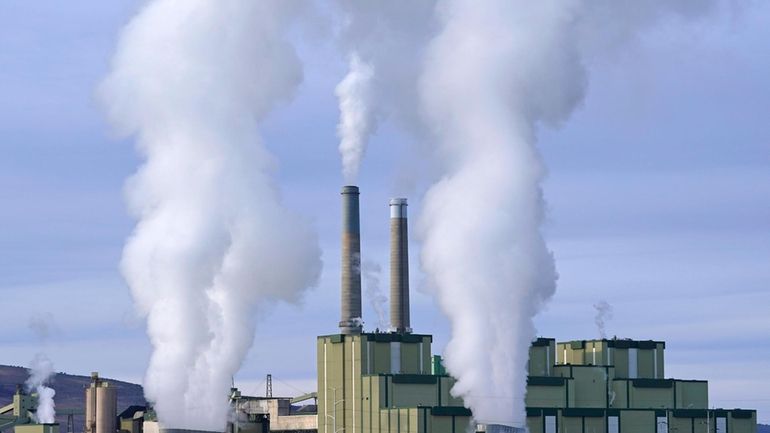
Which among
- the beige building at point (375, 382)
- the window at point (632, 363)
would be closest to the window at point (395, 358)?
the beige building at point (375, 382)

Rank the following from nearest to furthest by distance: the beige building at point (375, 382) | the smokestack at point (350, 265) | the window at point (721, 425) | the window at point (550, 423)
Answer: the beige building at point (375, 382) → the window at point (550, 423) → the smokestack at point (350, 265) → the window at point (721, 425)

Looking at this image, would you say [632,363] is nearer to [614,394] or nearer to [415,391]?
[614,394]

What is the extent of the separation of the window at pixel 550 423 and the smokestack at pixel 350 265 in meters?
17.7

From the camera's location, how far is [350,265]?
413 feet

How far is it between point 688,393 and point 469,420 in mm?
32103

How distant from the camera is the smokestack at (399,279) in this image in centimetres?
12900

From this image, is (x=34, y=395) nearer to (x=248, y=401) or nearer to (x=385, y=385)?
(x=248, y=401)

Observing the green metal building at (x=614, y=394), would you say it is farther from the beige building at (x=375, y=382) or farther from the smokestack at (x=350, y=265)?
the smokestack at (x=350, y=265)

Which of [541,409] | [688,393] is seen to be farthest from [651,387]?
[541,409]

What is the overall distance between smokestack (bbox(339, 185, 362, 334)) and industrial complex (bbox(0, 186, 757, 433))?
3.4 inches

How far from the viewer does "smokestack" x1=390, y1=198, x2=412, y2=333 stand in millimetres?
129000

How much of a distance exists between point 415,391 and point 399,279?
14.7 metres

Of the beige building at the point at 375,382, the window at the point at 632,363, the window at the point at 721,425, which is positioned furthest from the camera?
the window at the point at 632,363

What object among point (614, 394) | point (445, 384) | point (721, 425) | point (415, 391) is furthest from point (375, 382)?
point (721, 425)
